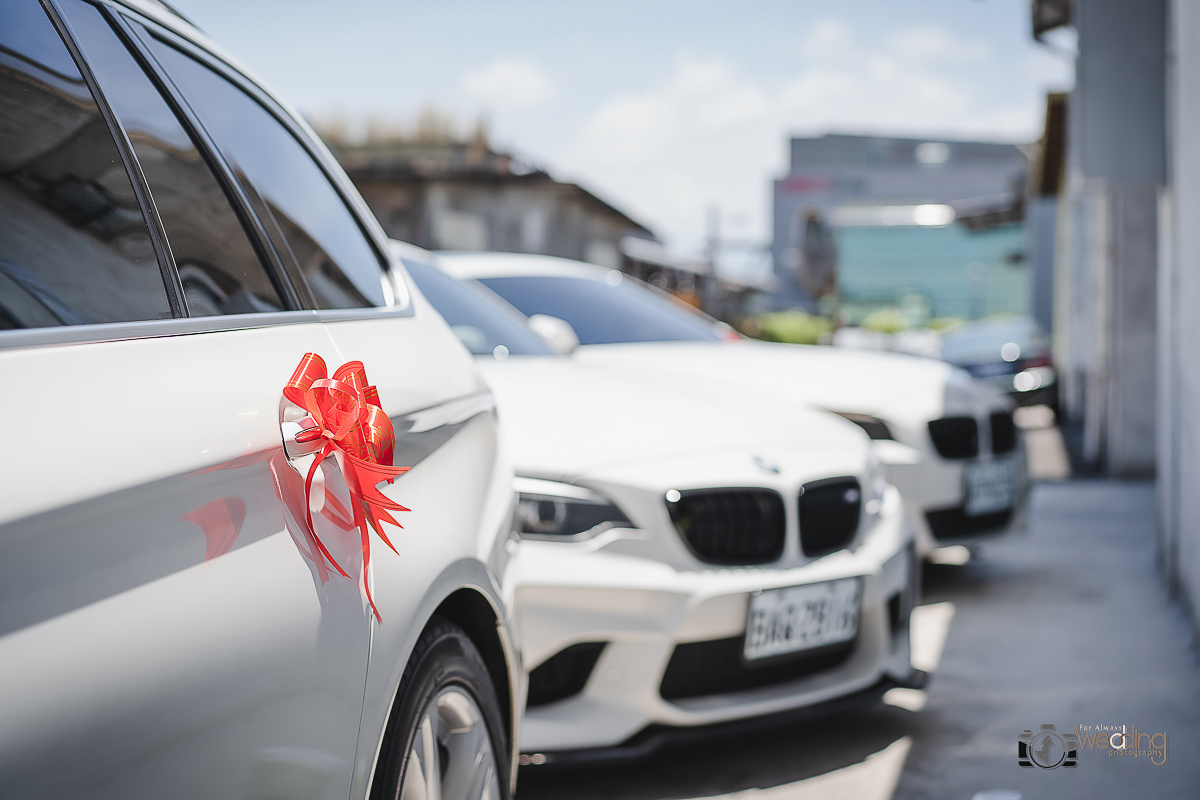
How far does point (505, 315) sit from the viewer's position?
3.93m

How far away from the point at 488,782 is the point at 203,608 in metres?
0.97

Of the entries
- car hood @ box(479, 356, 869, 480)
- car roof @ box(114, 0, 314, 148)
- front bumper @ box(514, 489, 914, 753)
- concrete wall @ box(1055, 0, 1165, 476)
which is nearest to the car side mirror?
car hood @ box(479, 356, 869, 480)

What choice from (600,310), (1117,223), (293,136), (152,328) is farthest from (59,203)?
(1117,223)

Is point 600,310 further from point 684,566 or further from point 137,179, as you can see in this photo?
point 137,179

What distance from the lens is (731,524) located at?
2.85m

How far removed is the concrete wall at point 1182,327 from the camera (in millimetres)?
4082

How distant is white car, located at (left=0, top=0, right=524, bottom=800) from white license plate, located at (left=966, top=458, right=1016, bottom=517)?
3481 mm

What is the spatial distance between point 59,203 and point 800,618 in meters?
2.21

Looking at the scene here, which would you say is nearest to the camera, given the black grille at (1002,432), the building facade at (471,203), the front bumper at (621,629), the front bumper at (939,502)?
the front bumper at (621,629)

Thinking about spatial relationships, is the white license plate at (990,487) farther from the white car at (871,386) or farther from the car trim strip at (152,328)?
the car trim strip at (152,328)

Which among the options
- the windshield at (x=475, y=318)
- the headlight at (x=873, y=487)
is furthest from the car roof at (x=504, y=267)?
the headlight at (x=873, y=487)

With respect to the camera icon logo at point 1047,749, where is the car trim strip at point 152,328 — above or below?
above

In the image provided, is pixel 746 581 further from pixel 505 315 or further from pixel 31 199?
pixel 31 199

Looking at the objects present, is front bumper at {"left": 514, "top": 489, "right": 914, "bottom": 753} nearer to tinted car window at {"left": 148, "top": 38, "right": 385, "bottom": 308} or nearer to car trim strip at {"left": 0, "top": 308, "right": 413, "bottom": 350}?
tinted car window at {"left": 148, "top": 38, "right": 385, "bottom": 308}
